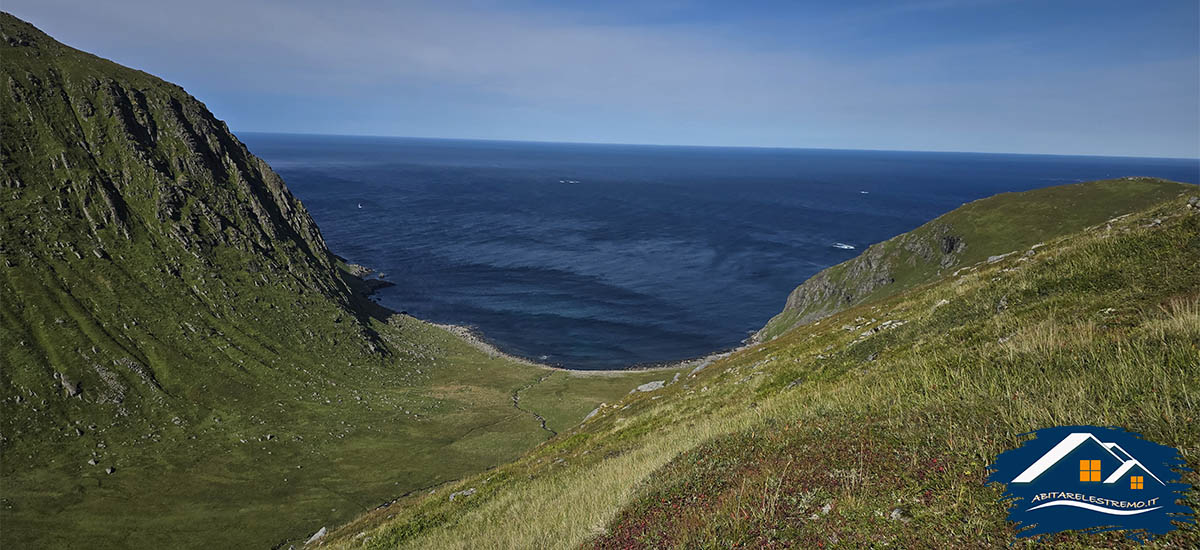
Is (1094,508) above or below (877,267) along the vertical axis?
above

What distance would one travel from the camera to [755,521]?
966 cm

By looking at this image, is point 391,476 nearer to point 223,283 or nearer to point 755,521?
point 223,283

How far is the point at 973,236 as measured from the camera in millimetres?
92188

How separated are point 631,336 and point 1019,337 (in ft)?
348

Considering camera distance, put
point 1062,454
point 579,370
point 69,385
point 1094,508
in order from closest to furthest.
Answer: point 1094,508
point 1062,454
point 69,385
point 579,370

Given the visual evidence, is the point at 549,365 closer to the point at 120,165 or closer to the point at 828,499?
the point at 120,165

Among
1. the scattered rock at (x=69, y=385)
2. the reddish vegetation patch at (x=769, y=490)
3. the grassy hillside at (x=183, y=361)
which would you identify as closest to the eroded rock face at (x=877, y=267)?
the grassy hillside at (x=183, y=361)

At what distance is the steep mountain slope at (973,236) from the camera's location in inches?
3364

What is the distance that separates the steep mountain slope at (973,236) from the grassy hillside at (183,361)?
134 ft

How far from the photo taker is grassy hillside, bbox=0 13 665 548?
2116 inches

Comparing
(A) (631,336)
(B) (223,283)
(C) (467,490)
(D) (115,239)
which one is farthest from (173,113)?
(C) (467,490)

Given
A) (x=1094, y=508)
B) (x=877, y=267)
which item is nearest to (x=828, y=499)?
(x=1094, y=508)

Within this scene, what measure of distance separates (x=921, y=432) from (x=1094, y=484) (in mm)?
3541

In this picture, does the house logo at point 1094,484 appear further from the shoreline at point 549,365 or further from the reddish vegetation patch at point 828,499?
the shoreline at point 549,365
